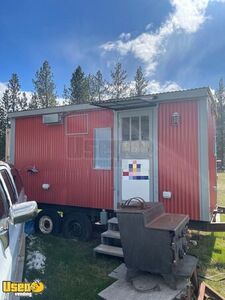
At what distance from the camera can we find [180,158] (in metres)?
5.96

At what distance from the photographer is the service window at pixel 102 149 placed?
6.83m

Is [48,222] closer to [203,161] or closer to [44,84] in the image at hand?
[203,161]

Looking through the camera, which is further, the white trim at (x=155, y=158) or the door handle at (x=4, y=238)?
the white trim at (x=155, y=158)

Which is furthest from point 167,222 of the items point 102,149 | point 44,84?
point 44,84

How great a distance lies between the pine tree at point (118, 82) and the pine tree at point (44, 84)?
8334 millimetres

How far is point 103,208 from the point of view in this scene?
6.78 m

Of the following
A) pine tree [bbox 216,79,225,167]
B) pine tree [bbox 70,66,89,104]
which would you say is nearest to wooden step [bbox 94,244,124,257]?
pine tree [bbox 70,66,89,104]

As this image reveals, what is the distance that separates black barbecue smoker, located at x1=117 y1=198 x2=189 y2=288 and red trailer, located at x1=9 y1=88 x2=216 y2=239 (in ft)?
5.85

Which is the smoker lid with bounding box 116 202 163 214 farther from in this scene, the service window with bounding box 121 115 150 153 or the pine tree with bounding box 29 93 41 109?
the pine tree with bounding box 29 93 41 109

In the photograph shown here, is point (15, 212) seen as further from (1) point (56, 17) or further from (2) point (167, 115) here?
(1) point (56, 17)

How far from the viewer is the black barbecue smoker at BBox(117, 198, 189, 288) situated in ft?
12.8

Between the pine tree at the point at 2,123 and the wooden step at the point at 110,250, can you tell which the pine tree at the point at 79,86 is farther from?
the wooden step at the point at 110,250

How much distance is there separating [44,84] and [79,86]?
4.67 metres

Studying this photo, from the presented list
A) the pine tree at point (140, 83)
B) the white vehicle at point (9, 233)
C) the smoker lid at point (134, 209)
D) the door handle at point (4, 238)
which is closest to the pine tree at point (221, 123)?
the pine tree at point (140, 83)
